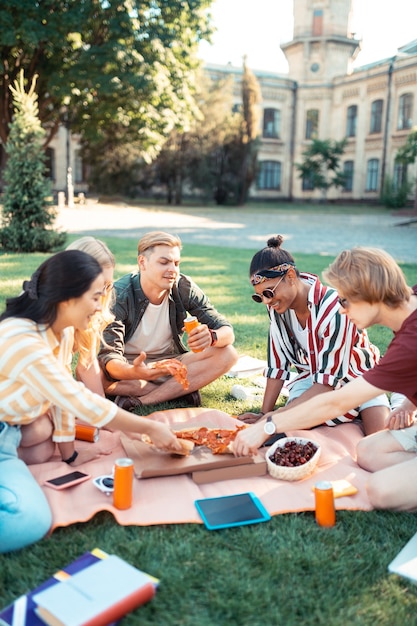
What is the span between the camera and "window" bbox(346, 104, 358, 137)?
4291cm

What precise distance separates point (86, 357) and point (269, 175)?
43.7 m

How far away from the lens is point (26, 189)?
12.3 m

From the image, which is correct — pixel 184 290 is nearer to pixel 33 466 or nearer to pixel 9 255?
pixel 33 466

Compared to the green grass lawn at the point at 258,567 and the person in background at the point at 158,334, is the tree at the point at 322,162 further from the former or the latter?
the green grass lawn at the point at 258,567

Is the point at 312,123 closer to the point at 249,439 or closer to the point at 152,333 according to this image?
the point at 152,333

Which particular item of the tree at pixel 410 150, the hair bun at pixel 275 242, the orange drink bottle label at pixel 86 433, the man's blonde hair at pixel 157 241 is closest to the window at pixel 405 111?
the tree at pixel 410 150

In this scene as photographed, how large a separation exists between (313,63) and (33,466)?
4885cm

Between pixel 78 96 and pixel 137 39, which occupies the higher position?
pixel 137 39

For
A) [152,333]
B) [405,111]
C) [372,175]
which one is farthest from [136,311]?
[372,175]

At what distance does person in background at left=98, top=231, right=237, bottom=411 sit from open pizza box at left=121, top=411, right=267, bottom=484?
81 centimetres

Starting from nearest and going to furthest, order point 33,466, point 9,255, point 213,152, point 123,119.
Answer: point 33,466, point 9,255, point 123,119, point 213,152

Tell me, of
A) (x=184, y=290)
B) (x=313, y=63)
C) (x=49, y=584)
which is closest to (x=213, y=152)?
(x=313, y=63)

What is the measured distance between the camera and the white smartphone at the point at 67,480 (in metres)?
3.02

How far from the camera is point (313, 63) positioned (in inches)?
1839
